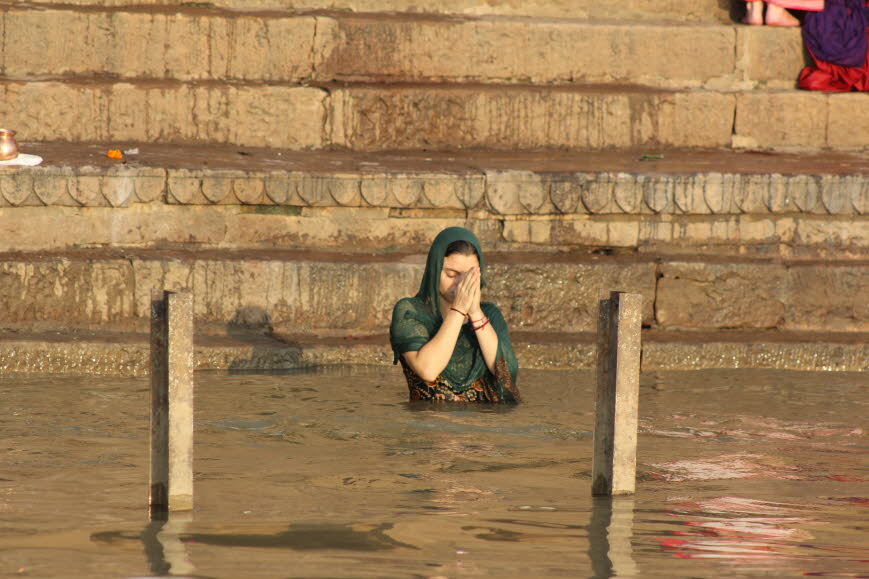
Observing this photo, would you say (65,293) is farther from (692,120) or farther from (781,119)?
(781,119)

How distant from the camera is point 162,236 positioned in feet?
24.1

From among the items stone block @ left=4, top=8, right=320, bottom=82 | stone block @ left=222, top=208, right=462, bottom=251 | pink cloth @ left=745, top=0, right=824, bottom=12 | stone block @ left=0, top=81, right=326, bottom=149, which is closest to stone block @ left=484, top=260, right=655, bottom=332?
stone block @ left=222, top=208, right=462, bottom=251

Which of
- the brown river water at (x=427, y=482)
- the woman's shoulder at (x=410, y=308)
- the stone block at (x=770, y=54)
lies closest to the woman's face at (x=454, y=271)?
the woman's shoulder at (x=410, y=308)

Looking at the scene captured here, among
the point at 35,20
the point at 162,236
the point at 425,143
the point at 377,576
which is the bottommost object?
the point at 377,576

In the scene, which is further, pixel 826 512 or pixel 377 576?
pixel 826 512

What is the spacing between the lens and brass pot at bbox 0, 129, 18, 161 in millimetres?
7090

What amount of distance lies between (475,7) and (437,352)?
3.94 meters

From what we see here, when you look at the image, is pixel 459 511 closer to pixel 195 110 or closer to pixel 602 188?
pixel 602 188

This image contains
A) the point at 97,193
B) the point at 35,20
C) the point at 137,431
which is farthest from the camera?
the point at 35,20

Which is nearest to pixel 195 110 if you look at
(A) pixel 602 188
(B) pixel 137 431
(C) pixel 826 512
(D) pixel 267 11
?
(D) pixel 267 11

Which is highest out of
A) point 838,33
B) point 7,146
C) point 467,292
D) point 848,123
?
point 838,33

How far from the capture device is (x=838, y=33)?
9062mm

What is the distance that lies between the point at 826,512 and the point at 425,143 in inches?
183

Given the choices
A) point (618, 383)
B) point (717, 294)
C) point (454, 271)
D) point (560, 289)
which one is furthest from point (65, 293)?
point (618, 383)
